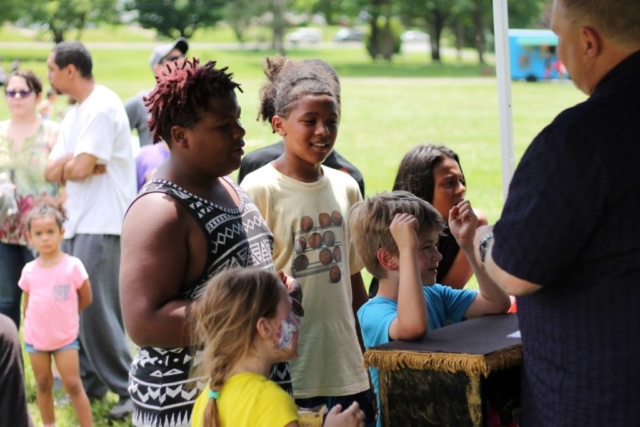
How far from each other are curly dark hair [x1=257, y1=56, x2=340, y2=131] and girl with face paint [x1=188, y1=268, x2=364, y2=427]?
1358 millimetres

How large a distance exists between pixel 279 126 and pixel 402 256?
1134 mm

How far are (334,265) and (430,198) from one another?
0.75 meters

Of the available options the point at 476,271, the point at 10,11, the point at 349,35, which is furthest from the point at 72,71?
the point at 349,35

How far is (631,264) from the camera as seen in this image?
2166 millimetres

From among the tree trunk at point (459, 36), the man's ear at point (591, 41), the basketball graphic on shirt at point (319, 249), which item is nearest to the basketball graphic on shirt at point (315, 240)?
the basketball graphic on shirt at point (319, 249)

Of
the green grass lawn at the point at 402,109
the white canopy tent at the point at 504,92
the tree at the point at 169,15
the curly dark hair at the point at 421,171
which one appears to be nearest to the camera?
the curly dark hair at the point at 421,171

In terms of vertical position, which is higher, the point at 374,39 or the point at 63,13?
the point at 63,13

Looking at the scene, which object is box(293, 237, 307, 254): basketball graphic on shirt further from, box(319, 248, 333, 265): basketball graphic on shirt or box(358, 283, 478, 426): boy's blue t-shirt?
box(358, 283, 478, 426): boy's blue t-shirt

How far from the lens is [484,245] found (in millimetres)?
2369

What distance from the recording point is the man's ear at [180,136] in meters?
2.73

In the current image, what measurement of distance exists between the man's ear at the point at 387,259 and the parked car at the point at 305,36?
53.9m

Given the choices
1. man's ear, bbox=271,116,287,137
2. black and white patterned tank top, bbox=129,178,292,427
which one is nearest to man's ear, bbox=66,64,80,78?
man's ear, bbox=271,116,287,137

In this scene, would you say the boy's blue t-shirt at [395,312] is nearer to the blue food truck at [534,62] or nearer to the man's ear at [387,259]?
the man's ear at [387,259]

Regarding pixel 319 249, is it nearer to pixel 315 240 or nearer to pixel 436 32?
pixel 315 240
